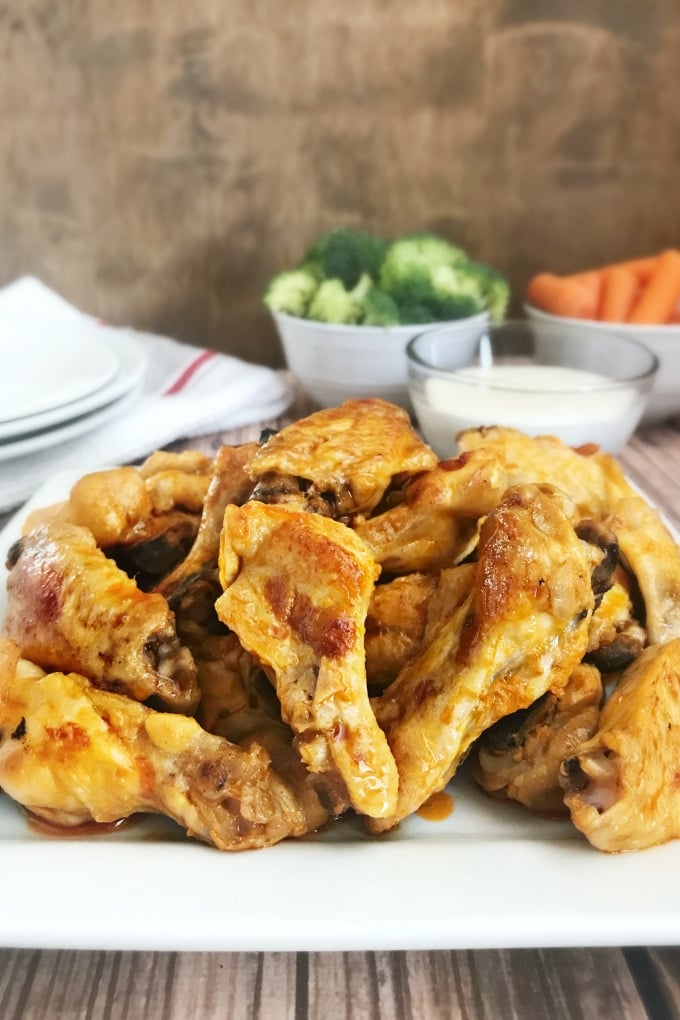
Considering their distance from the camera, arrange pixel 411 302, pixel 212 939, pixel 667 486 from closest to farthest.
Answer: pixel 212 939 → pixel 667 486 → pixel 411 302

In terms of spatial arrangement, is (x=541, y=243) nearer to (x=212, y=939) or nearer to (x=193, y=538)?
(x=193, y=538)

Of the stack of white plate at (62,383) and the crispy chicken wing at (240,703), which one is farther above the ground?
the crispy chicken wing at (240,703)

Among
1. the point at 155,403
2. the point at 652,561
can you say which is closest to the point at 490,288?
the point at 155,403

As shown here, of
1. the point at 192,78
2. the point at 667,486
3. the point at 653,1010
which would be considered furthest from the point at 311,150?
the point at 653,1010

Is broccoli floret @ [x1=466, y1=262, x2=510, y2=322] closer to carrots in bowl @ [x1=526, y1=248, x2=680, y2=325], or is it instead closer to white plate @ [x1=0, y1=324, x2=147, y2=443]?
carrots in bowl @ [x1=526, y1=248, x2=680, y2=325]

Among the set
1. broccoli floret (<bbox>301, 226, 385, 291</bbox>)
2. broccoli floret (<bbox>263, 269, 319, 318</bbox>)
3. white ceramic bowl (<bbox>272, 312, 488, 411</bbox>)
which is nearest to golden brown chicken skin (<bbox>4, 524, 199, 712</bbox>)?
white ceramic bowl (<bbox>272, 312, 488, 411</bbox>)

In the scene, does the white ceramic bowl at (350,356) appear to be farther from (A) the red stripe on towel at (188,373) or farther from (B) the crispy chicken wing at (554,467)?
(B) the crispy chicken wing at (554,467)

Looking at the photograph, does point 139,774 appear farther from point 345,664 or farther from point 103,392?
point 103,392

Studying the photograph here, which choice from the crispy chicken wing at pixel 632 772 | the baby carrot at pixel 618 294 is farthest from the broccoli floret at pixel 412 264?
the crispy chicken wing at pixel 632 772
